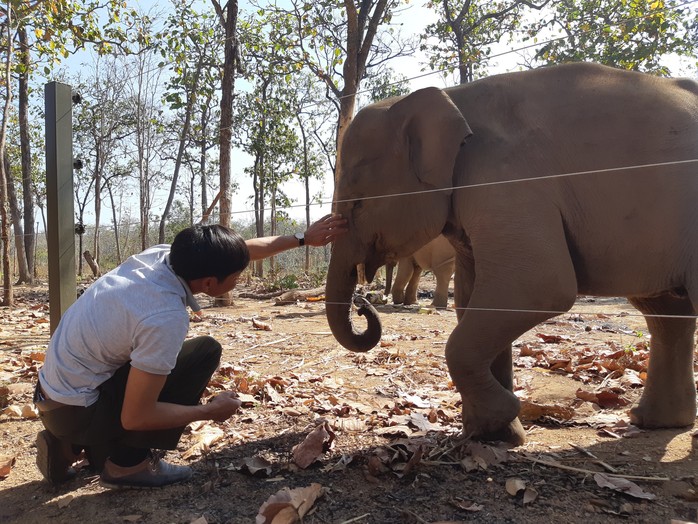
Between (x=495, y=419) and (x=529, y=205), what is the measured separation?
107 centimetres

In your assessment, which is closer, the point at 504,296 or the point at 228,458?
the point at 504,296

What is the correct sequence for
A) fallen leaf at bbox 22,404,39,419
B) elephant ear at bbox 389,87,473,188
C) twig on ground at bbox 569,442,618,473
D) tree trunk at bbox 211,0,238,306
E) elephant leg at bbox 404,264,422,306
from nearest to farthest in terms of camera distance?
1. twig on ground at bbox 569,442,618,473
2. elephant ear at bbox 389,87,473,188
3. fallen leaf at bbox 22,404,39,419
4. tree trunk at bbox 211,0,238,306
5. elephant leg at bbox 404,264,422,306

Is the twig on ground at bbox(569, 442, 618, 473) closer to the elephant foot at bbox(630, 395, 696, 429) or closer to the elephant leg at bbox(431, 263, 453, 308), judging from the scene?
the elephant foot at bbox(630, 395, 696, 429)

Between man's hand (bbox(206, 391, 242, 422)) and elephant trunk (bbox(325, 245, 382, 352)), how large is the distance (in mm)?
1017

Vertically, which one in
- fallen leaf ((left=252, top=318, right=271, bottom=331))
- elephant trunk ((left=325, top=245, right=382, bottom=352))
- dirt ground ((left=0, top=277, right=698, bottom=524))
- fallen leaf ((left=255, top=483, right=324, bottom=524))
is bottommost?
dirt ground ((left=0, top=277, right=698, bottom=524))

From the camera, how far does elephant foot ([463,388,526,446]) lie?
9.35 ft

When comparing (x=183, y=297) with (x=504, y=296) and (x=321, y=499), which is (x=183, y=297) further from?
(x=504, y=296)

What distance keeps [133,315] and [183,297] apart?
22cm

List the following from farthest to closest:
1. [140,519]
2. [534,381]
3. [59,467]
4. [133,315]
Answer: [534,381], [59,467], [140,519], [133,315]

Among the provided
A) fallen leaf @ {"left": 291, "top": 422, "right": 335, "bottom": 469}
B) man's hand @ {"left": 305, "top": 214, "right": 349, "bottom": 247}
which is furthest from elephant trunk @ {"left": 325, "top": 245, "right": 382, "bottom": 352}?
fallen leaf @ {"left": 291, "top": 422, "right": 335, "bottom": 469}

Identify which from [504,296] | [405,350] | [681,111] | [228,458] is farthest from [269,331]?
[681,111]

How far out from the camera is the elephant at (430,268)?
34.4ft

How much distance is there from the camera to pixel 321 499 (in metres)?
2.44

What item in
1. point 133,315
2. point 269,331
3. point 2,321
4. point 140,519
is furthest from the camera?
point 2,321
